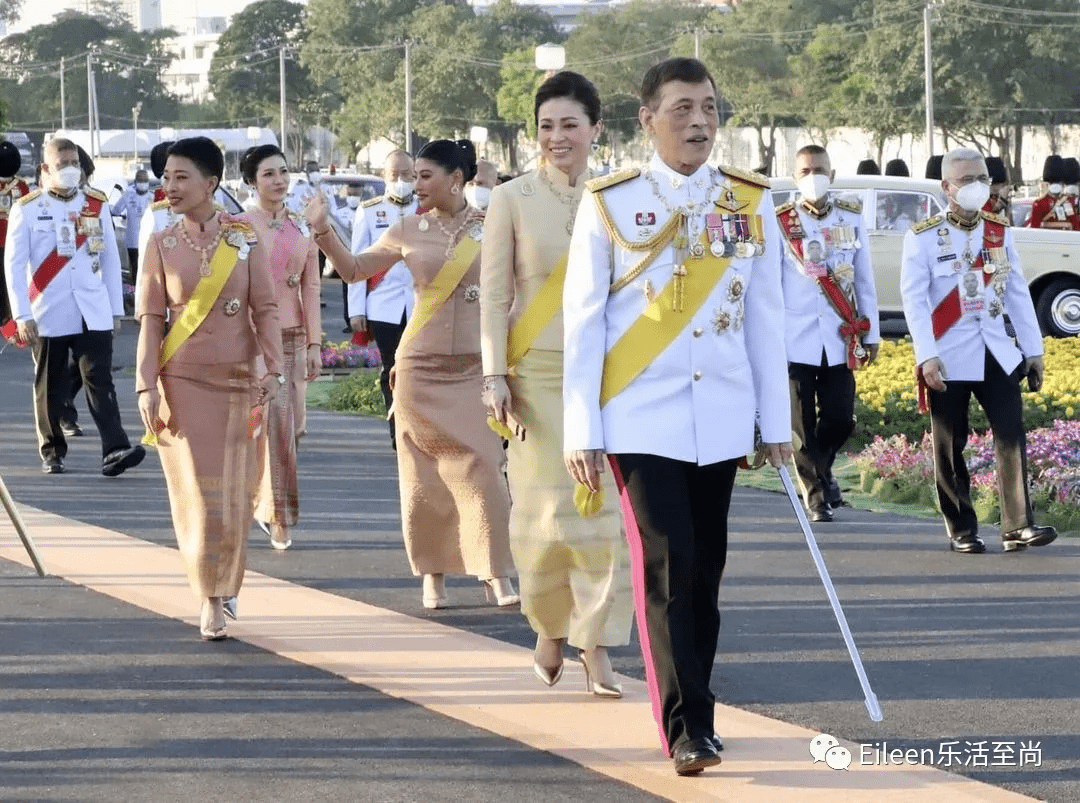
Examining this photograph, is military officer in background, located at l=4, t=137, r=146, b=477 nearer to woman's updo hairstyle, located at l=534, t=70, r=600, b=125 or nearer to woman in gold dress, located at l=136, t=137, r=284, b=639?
woman in gold dress, located at l=136, t=137, r=284, b=639

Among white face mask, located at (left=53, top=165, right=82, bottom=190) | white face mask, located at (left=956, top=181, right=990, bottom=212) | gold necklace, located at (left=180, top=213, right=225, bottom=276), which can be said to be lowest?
gold necklace, located at (left=180, top=213, right=225, bottom=276)

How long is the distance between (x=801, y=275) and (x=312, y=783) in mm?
5751

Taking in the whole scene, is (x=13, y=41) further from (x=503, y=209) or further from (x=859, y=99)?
(x=503, y=209)

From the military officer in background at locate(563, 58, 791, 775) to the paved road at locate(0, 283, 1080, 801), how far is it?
0.49m

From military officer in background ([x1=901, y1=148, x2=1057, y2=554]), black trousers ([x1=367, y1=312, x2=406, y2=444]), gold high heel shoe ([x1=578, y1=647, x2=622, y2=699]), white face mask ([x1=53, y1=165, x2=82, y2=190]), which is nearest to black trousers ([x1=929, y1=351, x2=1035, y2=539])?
military officer in background ([x1=901, y1=148, x2=1057, y2=554])

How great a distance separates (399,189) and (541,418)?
8884mm

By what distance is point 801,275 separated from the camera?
1091 cm

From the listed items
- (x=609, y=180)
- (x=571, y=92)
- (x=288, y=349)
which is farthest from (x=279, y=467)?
(x=609, y=180)

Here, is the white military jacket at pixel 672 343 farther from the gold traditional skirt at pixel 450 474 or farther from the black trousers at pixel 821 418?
the black trousers at pixel 821 418

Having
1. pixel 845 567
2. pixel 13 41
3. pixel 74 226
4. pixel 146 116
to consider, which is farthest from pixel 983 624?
pixel 13 41

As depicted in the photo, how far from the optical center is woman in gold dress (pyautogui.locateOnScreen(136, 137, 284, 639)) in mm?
7785

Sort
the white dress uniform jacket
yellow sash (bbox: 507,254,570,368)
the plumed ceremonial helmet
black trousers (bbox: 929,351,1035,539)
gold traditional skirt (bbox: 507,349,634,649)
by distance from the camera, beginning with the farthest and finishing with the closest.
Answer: the white dress uniform jacket
the plumed ceremonial helmet
black trousers (bbox: 929,351,1035,539)
yellow sash (bbox: 507,254,570,368)
gold traditional skirt (bbox: 507,349,634,649)

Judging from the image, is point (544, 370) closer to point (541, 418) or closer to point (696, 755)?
point (541, 418)

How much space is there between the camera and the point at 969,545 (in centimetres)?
955
